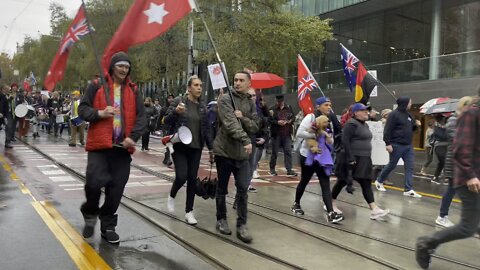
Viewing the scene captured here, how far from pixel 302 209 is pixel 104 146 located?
3.49 m

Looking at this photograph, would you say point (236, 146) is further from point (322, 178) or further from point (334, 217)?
point (334, 217)

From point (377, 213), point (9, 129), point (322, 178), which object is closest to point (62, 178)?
point (322, 178)

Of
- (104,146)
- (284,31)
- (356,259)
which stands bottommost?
(356,259)

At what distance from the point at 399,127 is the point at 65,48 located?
604cm

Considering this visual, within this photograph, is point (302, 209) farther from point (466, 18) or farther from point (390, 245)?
point (466, 18)

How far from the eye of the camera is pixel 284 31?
2261cm

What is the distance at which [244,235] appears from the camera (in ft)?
17.7

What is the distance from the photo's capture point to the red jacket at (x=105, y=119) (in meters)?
4.96

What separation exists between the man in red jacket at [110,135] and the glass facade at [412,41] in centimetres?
1851

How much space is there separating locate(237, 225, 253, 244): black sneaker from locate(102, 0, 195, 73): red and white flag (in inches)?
91.5

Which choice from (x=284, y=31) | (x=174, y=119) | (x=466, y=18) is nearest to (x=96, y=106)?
(x=174, y=119)

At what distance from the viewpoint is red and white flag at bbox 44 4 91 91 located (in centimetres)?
546

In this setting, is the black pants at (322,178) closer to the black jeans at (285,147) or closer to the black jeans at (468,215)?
the black jeans at (468,215)

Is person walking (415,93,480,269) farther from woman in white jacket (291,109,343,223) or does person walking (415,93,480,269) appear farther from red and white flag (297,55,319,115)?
red and white flag (297,55,319,115)
